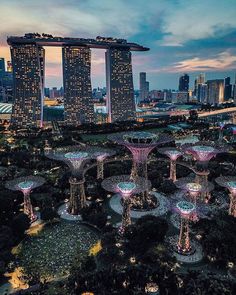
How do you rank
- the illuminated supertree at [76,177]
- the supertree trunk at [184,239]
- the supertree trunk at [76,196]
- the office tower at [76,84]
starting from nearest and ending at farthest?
the supertree trunk at [184,239] → the illuminated supertree at [76,177] → the supertree trunk at [76,196] → the office tower at [76,84]

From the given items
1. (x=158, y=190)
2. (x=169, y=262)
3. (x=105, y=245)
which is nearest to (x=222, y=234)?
(x=169, y=262)

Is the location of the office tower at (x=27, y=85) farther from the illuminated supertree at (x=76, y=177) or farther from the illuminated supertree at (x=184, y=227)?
the illuminated supertree at (x=184, y=227)

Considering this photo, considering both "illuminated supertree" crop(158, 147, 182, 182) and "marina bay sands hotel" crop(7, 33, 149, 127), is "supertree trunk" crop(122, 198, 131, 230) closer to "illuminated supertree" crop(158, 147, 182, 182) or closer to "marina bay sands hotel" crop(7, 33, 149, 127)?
"illuminated supertree" crop(158, 147, 182, 182)

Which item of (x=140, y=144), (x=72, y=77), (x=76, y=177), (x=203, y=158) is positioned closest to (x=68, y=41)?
(x=72, y=77)

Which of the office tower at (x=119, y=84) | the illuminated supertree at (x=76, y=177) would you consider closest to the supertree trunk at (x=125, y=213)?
the illuminated supertree at (x=76, y=177)

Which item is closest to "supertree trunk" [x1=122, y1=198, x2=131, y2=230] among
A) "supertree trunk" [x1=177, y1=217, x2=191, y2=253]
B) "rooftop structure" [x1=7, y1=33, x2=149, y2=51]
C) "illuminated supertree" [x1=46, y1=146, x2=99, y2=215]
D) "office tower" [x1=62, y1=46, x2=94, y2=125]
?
"supertree trunk" [x1=177, y1=217, x2=191, y2=253]
